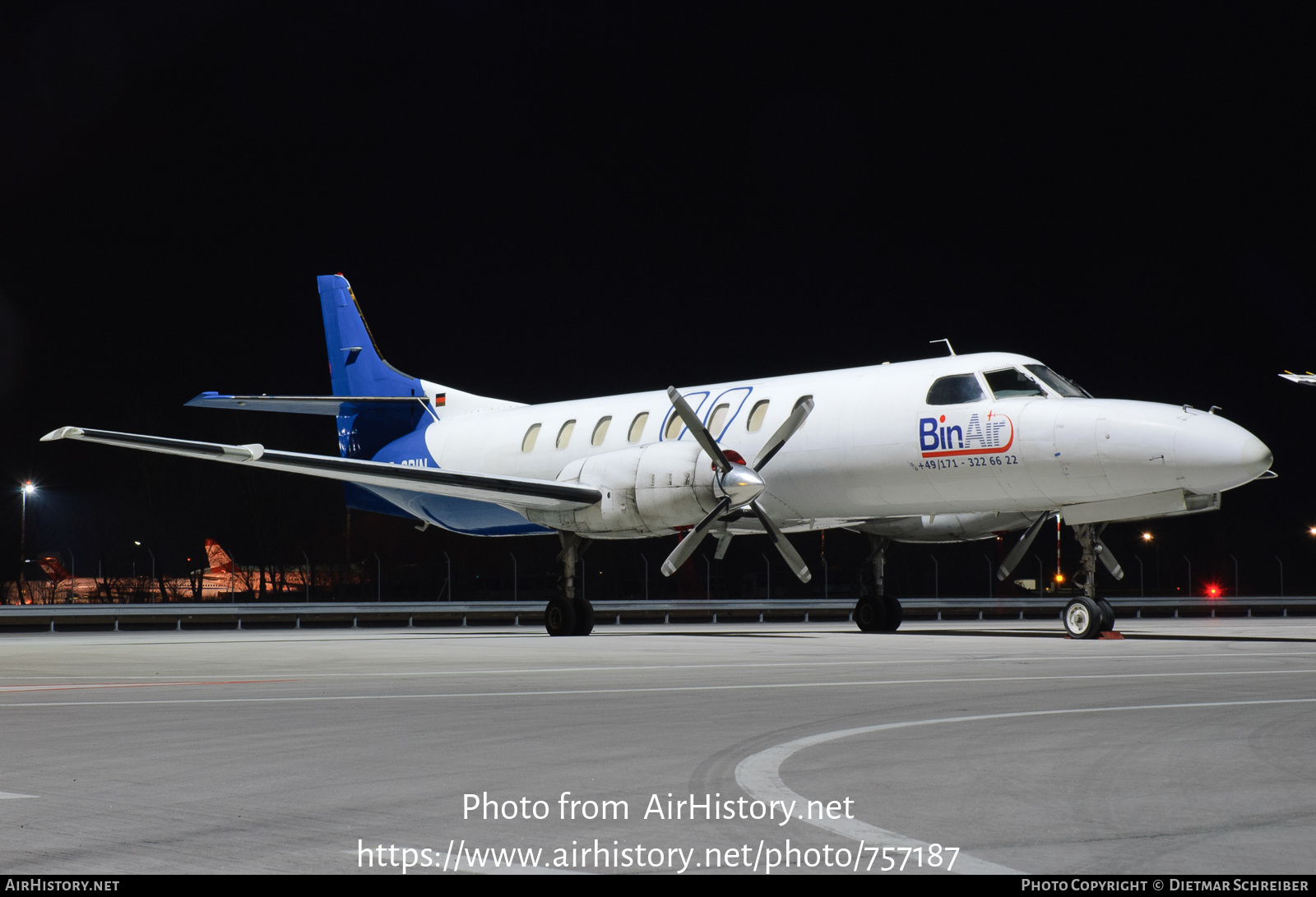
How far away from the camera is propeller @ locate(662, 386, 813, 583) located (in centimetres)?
2077

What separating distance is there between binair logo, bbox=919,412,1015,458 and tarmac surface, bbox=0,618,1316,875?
624 cm

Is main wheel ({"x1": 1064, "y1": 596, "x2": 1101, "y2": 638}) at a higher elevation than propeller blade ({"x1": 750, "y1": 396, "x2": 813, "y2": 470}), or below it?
below

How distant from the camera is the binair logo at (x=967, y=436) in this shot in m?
20.0

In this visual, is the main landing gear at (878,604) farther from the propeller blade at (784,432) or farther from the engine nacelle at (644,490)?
the engine nacelle at (644,490)

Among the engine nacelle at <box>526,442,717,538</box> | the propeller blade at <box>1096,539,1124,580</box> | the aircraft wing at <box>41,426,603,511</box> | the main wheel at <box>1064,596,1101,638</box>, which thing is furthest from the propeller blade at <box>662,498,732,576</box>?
the propeller blade at <box>1096,539,1124,580</box>

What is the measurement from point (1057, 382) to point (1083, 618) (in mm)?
4290

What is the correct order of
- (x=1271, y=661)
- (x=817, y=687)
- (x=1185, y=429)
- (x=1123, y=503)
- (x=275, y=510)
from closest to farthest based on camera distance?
(x=817, y=687)
(x=1271, y=661)
(x=1185, y=429)
(x=1123, y=503)
(x=275, y=510)

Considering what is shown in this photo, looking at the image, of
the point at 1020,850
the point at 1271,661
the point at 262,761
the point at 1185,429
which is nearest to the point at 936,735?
the point at 1020,850

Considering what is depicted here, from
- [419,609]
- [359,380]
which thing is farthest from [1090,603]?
[359,380]

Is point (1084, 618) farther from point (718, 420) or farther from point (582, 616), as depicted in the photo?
point (582, 616)

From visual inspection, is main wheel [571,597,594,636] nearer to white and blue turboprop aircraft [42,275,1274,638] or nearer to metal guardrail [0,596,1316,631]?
white and blue turboprop aircraft [42,275,1274,638]
